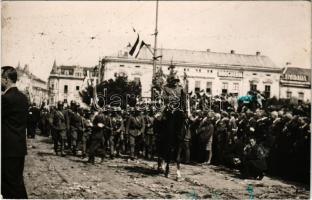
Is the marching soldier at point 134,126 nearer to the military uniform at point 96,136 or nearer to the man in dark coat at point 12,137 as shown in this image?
the military uniform at point 96,136

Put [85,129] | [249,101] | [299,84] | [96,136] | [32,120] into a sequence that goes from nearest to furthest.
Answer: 1. [96,136]
2. [85,129]
3. [249,101]
4. [32,120]
5. [299,84]

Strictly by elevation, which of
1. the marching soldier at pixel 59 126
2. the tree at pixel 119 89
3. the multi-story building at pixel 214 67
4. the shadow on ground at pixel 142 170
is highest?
the multi-story building at pixel 214 67

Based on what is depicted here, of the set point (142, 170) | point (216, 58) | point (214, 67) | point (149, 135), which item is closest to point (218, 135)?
point (149, 135)

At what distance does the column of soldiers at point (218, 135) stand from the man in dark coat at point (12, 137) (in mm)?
3861

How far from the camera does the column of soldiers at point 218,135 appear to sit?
8.59 meters

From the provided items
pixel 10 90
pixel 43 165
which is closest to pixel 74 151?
pixel 43 165

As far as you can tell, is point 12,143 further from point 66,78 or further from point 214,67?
point 66,78

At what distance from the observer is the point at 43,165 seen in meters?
9.41

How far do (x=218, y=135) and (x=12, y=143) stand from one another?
7034mm

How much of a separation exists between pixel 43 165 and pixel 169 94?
3.33 m

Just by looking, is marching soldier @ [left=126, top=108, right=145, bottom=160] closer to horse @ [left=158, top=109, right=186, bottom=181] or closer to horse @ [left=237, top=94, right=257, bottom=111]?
horse @ [left=158, top=109, right=186, bottom=181]

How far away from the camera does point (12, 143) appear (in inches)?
190

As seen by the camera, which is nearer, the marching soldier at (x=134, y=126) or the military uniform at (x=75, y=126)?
the marching soldier at (x=134, y=126)

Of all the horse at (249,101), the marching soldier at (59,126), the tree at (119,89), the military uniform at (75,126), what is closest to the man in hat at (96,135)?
the marching soldier at (59,126)
